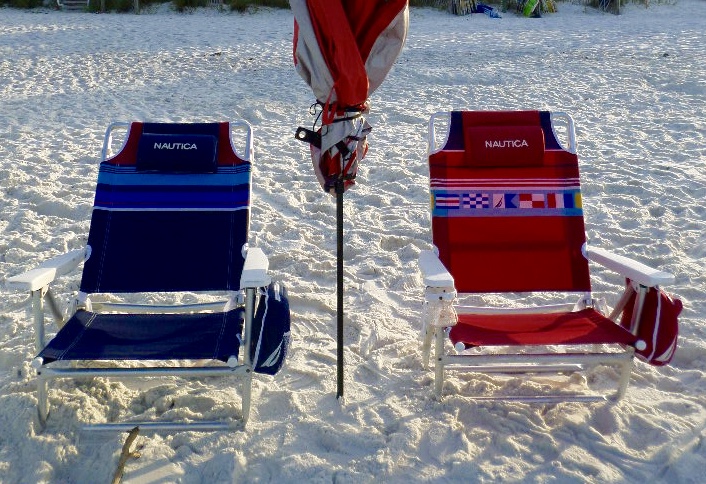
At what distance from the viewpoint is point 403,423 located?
2451 mm

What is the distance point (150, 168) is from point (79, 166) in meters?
2.44

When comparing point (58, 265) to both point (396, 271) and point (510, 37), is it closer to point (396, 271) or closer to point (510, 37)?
point (396, 271)

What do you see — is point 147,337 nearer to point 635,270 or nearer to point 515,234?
point 515,234

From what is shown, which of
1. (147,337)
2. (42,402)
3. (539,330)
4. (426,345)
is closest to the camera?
(42,402)

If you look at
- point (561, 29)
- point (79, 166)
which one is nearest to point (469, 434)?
point (79, 166)

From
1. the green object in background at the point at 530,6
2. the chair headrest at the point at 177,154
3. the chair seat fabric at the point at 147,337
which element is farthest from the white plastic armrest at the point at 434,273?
the green object in background at the point at 530,6

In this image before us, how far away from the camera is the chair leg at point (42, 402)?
2314mm

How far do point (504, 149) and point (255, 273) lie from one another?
1356 millimetres

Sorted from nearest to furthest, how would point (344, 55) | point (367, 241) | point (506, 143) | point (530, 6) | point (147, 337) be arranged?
point (344, 55), point (147, 337), point (506, 143), point (367, 241), point (530, 6)

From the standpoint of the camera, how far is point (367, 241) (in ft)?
13.4

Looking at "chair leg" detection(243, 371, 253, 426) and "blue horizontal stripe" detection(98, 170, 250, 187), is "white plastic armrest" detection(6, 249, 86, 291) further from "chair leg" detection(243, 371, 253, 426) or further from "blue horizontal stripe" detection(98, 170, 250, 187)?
"chair leg" detection(243, 371, 253, 426)

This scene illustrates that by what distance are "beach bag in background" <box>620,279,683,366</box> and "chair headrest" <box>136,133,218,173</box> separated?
1887 millimetres

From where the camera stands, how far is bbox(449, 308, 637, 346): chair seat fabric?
2.40m

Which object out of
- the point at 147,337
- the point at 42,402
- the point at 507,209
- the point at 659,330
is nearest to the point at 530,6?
the point at 507,209
